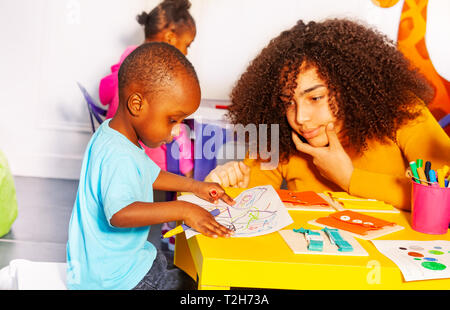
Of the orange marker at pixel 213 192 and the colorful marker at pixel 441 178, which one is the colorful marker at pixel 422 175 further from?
the orange marker at pixel 213 192

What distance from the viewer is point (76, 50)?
3.11 meters

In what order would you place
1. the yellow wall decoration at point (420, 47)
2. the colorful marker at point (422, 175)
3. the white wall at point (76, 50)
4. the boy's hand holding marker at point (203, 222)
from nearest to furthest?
the boy's hand holding marker at point (203, 222), the colorful marker at point (422, 175), the yellow wall decoration at point (420, 47), the white wall at point (76, 50)

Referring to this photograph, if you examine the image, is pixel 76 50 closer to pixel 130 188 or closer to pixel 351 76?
pixel 351 76

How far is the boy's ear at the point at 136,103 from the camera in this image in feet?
3.24

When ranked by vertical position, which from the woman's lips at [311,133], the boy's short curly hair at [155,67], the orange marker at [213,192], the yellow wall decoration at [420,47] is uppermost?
the yellow wall decoration at [420,47]

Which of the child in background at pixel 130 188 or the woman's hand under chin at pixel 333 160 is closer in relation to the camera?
the child in background at pixel 130 188

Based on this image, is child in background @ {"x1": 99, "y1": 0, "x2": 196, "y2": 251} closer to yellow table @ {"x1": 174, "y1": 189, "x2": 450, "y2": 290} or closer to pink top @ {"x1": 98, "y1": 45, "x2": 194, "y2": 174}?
pink top @ {"x1": 98, "y1": 45, "x2": 194, "y2": 174}

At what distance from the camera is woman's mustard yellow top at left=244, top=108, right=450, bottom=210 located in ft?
3.77

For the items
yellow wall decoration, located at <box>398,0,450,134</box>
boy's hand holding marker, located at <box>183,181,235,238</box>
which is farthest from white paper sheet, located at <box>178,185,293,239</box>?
yellow wall decoration, located at <box>398,0,450,134</box>

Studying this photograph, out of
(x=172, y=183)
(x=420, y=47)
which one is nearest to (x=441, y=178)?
(x=172, y=183)

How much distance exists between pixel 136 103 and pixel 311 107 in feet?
1.67

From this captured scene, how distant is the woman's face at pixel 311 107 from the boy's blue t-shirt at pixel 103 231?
1.62 ft

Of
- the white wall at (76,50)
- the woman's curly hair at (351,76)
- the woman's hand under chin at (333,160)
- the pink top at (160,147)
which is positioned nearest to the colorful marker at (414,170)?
the woman's hand under chin at (333,160)
